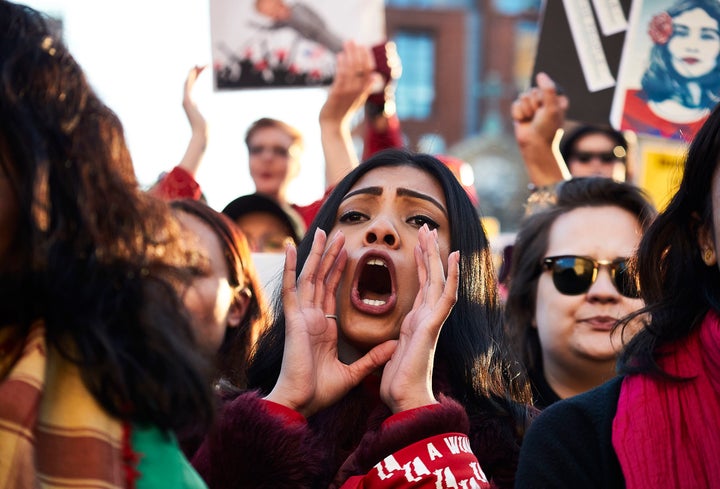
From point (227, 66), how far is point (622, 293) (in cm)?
244

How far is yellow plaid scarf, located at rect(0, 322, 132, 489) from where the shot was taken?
66.2 inches

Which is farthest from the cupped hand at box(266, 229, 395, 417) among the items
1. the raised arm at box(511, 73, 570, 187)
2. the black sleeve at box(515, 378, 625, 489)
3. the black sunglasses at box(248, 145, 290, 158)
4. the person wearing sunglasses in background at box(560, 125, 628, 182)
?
the black sunglasses at box(248, 145, 290, 158)

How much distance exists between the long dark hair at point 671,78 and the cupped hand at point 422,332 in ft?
5.95

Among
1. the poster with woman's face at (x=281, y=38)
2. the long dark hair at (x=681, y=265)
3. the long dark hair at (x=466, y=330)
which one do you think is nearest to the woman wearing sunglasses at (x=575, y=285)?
the long dark hair at (x=466, y=330)

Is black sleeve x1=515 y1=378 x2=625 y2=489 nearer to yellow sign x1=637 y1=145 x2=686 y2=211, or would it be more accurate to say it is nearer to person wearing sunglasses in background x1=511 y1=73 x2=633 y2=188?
person wearing sunglasses in background x1=511 y1=73 x2=633 y2=188

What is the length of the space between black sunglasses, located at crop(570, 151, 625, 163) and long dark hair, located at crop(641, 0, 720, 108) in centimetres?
59

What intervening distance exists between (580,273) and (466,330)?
0.82 meters

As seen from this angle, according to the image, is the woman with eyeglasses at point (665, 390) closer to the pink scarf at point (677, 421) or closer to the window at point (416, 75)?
the pink scarf at point (677, 421)

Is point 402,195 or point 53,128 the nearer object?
point 53,128

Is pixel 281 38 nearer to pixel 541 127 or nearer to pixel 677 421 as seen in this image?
pixel 541 127

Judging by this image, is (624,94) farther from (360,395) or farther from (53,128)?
(53,128)

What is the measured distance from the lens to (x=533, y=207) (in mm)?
4387

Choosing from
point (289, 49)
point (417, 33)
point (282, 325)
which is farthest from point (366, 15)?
point (417, 33)

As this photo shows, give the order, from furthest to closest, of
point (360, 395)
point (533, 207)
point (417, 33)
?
point (417, 33) < point (533, 207) < point (360, 395)
